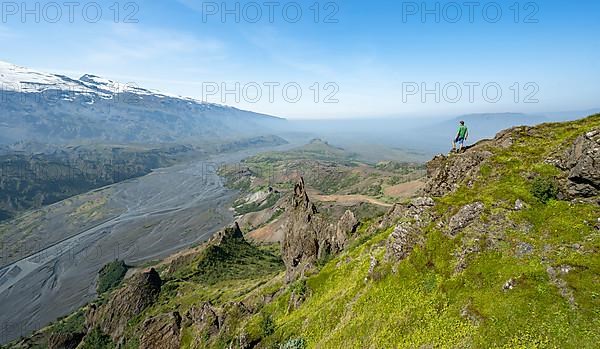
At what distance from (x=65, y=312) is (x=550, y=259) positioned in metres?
184

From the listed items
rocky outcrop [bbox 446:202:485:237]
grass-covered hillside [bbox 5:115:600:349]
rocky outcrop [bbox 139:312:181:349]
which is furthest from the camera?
rocky outcrop [bbox 139:312:181:349]

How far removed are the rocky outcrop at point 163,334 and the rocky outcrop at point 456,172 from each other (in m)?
47.5

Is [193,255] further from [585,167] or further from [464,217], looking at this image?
[585,167]

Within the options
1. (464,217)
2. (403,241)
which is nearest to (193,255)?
(403,241)

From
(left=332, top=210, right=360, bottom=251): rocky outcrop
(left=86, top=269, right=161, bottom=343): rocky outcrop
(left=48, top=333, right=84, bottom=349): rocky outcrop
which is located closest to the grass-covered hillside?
(left=332, top=210, right=360, bottom=251): rocky outcrop

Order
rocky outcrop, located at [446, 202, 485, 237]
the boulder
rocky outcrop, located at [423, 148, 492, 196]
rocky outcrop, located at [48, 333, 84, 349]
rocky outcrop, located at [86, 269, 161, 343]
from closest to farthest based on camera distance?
rocky outcrop, located at [446, 202, 485, 237], the boulder, rocky outcrop, located at [423, 148, 492, 196], rocky outcrop, located at [48, 333, 84, 349], rocky outcrop, located at [86, 269, 161, 343]

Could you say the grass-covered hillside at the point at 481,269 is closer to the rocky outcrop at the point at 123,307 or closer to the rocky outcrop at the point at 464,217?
the rocky outcrop at the point at 464,217

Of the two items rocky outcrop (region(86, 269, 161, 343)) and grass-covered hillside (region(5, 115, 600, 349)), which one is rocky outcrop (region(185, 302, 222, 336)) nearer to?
grass-covered hillside (region(5, 115, 600, 349))

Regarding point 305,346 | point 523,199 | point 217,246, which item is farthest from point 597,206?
point 217,246

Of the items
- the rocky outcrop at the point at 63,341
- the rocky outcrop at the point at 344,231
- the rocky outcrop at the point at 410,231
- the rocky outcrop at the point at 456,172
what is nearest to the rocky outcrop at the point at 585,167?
the rocky outcrop at the point at 456,172

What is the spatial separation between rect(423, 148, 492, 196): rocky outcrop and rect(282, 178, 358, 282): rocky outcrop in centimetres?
2276

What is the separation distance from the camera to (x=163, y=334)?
204 feet

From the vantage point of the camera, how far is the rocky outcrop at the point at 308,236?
62378 millimetres

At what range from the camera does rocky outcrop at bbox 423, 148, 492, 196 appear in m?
35.1
